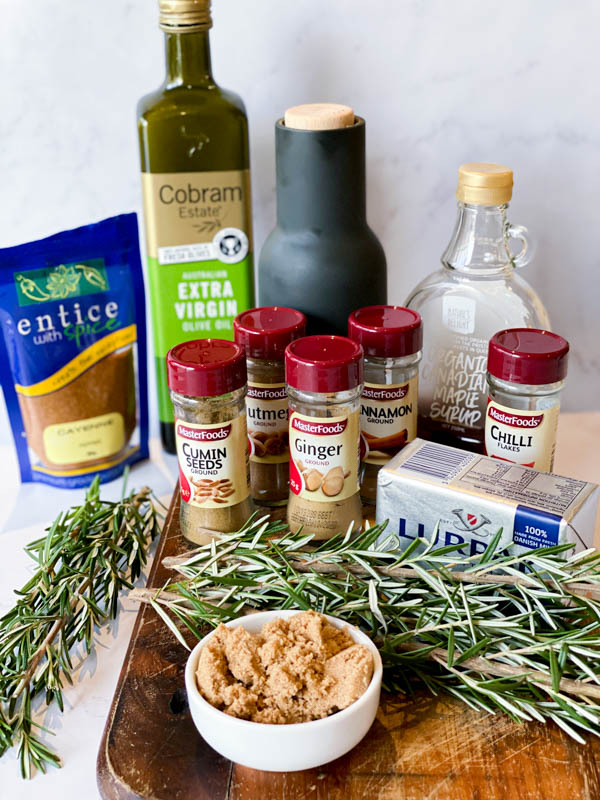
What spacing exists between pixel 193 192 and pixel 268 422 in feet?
0.91

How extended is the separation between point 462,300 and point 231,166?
29 centimetres

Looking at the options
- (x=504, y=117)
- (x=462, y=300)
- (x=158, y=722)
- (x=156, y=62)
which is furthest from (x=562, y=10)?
(x=158, y=722)

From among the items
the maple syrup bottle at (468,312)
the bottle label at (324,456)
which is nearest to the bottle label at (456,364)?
the maple syrup bottle at (468,312)

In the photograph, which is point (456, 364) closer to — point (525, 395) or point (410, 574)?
point (525, 395)

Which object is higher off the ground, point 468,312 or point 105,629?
point 468,312

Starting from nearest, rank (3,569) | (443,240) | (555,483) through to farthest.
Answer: (555,483) < (3,569) < (443,240)

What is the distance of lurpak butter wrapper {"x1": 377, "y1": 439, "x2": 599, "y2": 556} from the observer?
677mm

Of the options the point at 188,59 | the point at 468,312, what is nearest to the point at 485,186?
the point at 468,312

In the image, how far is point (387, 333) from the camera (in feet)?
2.65

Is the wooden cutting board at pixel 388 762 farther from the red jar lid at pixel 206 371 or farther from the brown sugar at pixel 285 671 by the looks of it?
the red jar lid at pixel 206 371

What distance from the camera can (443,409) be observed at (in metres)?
0.96

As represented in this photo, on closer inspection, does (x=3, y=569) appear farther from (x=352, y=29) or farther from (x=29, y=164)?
(x=352, y=29)

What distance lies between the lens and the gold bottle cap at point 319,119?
85cm

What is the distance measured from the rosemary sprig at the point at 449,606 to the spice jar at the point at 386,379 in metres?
0.15
